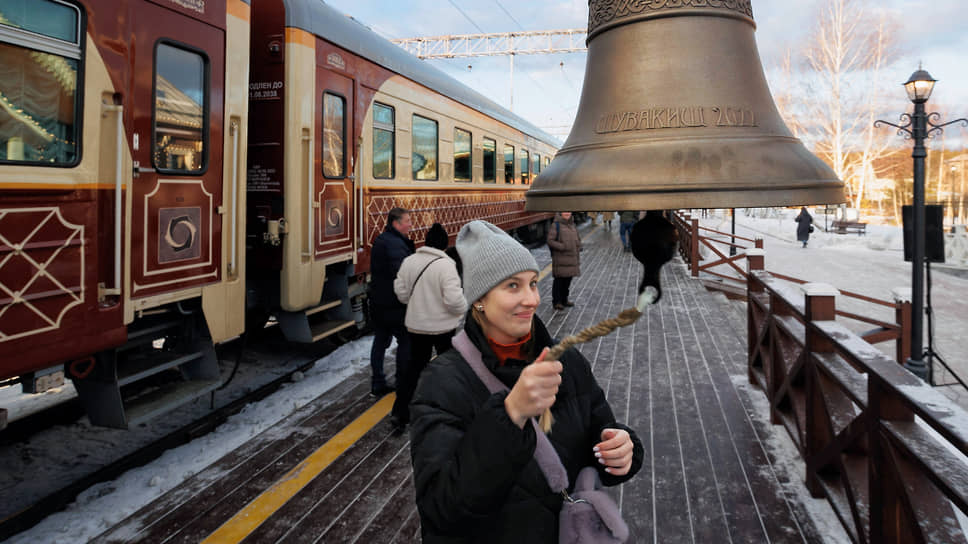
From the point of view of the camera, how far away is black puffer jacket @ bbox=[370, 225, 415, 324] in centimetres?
476

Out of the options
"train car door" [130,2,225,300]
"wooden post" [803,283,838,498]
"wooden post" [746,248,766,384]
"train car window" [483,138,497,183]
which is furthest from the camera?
"train car window" [483,138,497,183]

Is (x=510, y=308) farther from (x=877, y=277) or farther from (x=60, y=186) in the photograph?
(x=877, y=277)

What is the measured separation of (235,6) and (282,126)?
125 cm

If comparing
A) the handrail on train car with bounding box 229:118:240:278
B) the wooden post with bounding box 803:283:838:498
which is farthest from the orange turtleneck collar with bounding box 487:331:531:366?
the handrail on train car with bounding box 229:118:240:278

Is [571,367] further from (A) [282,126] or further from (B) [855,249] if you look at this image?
(B) [855,249]

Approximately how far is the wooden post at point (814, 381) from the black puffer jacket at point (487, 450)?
221cm

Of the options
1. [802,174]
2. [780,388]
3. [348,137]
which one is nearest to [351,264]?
[348,137]

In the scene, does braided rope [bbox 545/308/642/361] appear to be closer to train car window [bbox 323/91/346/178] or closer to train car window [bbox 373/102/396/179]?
train car window [bbox 323/91/346/178]

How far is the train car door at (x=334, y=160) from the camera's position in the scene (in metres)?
5.99

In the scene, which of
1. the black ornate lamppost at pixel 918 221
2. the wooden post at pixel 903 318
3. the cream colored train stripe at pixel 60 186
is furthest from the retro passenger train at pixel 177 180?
the black ornate lamppost at pixel 918 221

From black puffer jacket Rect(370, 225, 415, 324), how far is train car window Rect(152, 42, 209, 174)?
58.5 inches

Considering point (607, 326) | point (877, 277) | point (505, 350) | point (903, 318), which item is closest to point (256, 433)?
point (505, 350)

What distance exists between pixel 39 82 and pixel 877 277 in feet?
53.4

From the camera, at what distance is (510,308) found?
5.59 feet
